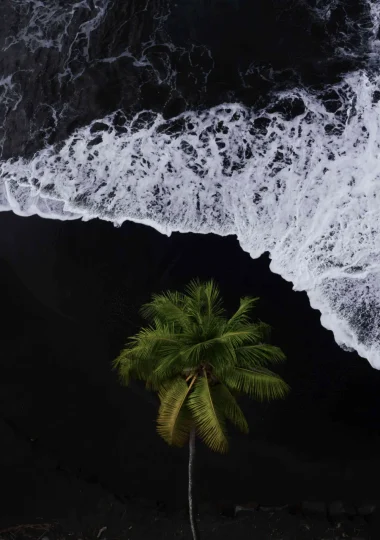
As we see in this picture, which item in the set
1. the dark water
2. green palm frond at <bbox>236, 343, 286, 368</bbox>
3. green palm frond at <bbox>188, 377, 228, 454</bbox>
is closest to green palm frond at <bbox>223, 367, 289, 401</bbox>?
green palm frond at <bbox>236, 343, 286, 368</bbox>

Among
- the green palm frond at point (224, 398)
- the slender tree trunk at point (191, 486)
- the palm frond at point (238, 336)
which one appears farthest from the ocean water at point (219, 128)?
the slender tree trunk at point (191, 486)

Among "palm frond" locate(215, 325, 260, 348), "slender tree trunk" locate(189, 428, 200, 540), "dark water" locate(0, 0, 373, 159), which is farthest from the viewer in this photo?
"dark water" locate(0, 0, 373, 159)

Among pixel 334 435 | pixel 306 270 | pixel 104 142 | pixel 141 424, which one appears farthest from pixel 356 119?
pixel 141 424

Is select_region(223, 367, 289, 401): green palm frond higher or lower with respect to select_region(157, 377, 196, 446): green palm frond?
higher

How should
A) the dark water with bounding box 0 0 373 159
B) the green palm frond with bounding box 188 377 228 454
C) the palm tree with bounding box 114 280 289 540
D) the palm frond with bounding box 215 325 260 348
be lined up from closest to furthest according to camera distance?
1. the green palm frond with bounding box 188 377 228 454
2. the palm tree with bounding box 114 280 289 540
3. the palm frond with bounding box 215 325 260 348
4. the dark water with bounding box 0 0 373 159

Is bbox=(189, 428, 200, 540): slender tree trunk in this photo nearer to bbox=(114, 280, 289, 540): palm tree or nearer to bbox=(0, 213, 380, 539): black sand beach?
bbox=(114, 280, 289, 540): palm tree

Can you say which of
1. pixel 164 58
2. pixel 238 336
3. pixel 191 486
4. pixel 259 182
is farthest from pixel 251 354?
pixel 164 58

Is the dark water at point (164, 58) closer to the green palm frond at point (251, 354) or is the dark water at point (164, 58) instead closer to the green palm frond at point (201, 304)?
the green palm frond at point (201, 304)
